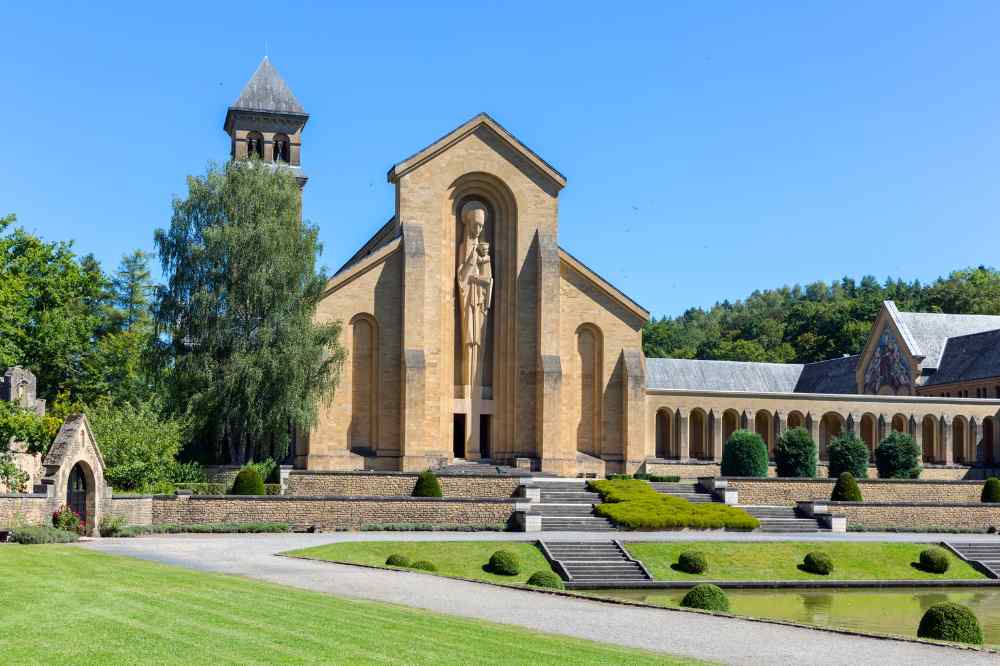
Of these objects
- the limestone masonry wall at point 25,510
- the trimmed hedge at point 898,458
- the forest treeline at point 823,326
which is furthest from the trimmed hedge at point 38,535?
the forest treeline at point 823,326

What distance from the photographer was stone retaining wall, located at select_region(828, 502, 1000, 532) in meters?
44.6

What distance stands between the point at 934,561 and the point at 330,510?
20.5 metres

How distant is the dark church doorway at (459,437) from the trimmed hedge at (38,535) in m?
24.8

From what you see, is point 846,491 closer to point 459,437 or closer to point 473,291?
point 459,437

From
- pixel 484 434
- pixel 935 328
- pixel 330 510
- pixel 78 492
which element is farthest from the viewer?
pixel 935 328

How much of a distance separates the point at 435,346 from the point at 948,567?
25.3m

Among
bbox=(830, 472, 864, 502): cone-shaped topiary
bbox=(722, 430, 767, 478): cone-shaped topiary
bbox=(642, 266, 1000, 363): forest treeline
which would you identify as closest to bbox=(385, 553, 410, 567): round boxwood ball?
bbox=(830, 472, 864, 502): cone-shaped topiary

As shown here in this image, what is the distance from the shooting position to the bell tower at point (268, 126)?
2975 inches

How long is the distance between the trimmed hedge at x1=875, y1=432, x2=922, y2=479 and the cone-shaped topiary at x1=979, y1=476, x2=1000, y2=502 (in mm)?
4471

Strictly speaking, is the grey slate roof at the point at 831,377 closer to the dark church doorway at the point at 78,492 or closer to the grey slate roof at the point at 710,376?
the grey slate roof at the point at 710,376

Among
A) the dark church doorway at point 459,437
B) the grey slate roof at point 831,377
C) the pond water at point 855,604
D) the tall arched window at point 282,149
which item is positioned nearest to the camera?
the pond water at point 855,604

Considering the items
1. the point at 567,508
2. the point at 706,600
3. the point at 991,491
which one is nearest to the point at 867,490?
the point at 991,491

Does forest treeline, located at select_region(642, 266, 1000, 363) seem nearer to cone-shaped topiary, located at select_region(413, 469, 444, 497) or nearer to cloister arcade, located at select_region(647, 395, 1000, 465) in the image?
cloister arcade, located at select_region(647, 395, 1000, 465)

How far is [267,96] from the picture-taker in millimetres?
77125
